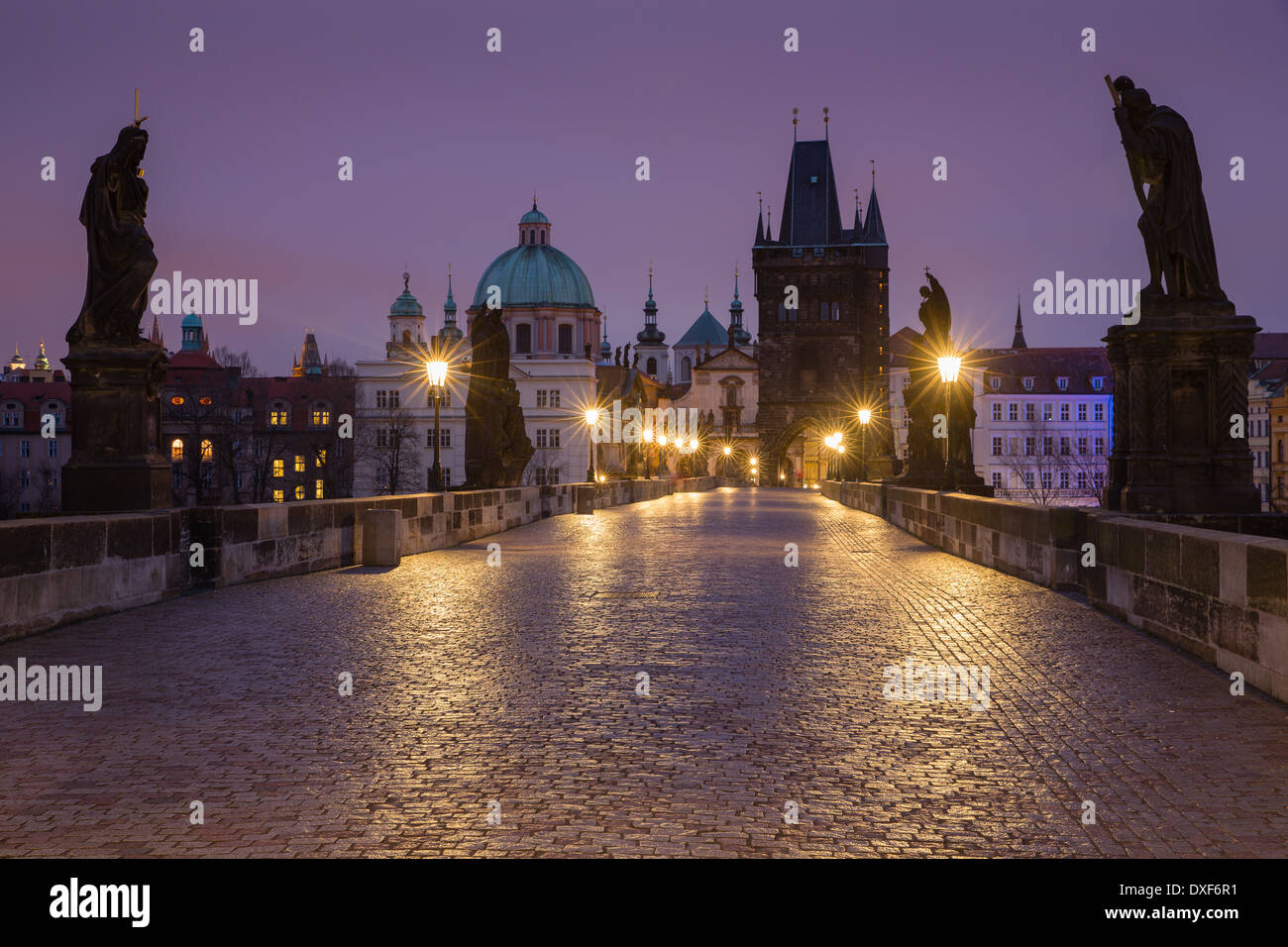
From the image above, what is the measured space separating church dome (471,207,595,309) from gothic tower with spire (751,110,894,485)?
23.9m

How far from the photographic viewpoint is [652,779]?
5262 mm

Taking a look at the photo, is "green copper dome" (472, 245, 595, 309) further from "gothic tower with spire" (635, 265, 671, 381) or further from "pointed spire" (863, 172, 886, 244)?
"gothic tower with spire" (635, 265, 671, 381)

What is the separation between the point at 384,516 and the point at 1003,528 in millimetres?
8124

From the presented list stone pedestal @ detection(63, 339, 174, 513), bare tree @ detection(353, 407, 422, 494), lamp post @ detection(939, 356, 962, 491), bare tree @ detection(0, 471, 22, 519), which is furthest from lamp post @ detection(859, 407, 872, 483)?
bare tree @ detection(0, 471, 22, 519)

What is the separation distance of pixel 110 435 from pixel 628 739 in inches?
381

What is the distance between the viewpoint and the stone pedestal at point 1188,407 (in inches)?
516

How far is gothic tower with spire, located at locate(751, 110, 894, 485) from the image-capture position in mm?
100125

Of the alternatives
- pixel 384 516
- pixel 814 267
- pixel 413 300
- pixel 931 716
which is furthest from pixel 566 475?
pixel 931 716

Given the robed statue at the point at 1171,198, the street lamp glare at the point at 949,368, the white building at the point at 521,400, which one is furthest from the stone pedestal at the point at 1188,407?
the white building at the point at 521,400

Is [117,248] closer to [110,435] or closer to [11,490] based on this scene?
[110,435]

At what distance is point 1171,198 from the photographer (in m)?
13.7

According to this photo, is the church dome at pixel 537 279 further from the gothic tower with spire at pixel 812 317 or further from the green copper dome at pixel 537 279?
the gothic tower with spire at pixel 812 317
